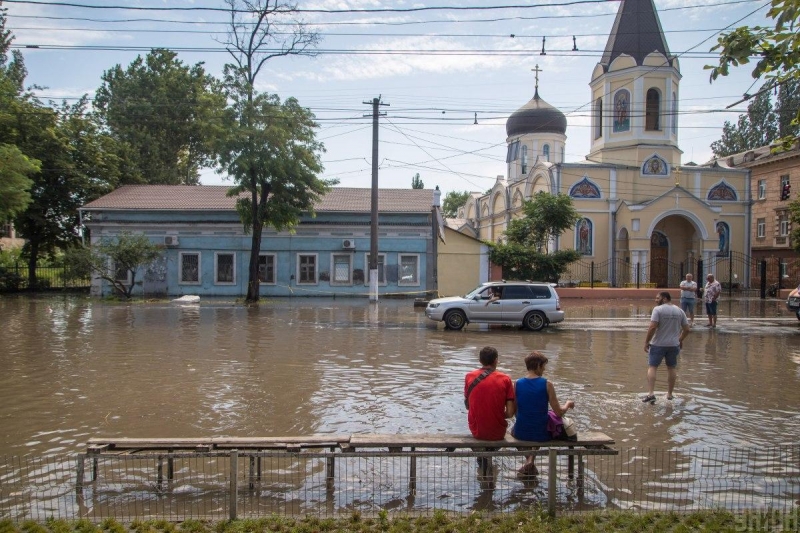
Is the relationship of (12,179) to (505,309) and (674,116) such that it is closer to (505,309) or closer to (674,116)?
(505,309)

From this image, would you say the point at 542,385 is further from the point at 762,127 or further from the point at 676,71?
the point at 762,127

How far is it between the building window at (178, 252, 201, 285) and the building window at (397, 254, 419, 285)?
11.1 metres

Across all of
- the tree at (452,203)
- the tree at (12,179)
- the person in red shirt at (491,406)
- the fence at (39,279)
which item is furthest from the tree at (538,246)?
the tree at (452,203)

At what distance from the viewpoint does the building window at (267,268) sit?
3475 cm

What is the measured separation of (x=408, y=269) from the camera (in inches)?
1359

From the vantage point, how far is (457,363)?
1309cm

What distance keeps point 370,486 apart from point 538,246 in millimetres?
30426

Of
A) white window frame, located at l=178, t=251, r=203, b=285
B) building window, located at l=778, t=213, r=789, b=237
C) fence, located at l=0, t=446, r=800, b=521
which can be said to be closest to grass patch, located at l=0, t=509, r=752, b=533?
fence, located at l=0, t=446, r=800, b=521

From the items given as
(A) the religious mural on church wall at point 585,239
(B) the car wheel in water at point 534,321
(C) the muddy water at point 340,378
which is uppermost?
(A) the religious mural on church wall at point 585,239

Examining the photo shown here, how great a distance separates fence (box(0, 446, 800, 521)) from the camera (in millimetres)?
5418

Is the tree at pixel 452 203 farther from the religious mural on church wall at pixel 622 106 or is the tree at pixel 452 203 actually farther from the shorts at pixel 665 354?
the shorts at pixel 665 354

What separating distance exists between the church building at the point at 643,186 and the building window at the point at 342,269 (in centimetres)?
1426

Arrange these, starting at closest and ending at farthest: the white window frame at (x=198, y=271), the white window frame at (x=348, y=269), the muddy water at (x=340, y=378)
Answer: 1. the muddy water at (x=340, y=378)
2. the white window frame at (x=198, y=271)
3. the white window frame at (x=348, y=269)

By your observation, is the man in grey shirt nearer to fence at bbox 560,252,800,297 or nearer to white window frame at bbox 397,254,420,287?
white window frame at bbox 397,254,420,287
